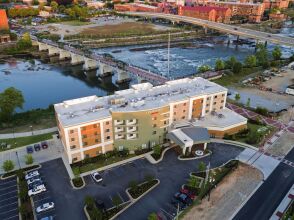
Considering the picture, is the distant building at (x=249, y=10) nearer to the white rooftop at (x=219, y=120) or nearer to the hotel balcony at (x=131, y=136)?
the white rooftop at (x=219, y=120)

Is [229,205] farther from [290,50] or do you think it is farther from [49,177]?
[290,50]

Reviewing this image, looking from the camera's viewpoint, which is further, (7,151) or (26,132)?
(26,132)

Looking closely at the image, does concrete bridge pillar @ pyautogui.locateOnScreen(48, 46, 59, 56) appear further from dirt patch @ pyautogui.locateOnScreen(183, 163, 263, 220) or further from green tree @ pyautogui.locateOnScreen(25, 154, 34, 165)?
dirt patch @ pyautogui.locateOnScreen(183, 163, 263, 220)

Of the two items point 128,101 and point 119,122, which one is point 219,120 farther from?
point 119,122

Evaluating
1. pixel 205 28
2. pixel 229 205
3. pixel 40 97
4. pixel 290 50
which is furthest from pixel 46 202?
pixel 205 28

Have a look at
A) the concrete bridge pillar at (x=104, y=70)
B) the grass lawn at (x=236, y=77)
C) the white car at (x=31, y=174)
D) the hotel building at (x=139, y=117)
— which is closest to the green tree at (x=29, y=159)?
the white car at (x=31, y=174)

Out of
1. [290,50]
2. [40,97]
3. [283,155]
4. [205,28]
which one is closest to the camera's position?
[283,155]
